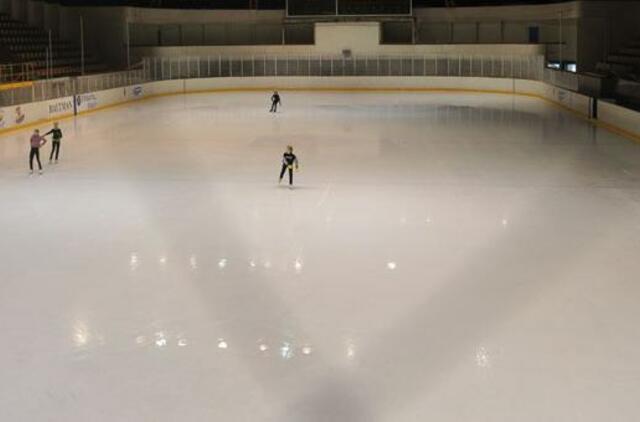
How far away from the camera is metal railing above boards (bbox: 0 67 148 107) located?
2714 centimetres

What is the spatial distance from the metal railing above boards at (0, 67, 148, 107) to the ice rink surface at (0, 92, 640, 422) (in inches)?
312

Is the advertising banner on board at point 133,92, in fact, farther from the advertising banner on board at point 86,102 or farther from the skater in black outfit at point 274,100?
the skater in black outfit at point 274,100

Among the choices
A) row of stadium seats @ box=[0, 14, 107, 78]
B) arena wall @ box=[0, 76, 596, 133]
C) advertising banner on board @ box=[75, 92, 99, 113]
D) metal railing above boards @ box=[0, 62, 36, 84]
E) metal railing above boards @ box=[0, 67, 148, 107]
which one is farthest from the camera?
row of stadium seats @ box=[0, 14, 107, 78]

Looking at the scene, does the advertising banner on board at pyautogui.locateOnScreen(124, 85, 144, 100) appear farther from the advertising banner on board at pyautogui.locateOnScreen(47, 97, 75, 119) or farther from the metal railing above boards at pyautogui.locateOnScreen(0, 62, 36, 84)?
the advertising banner on board at pyautogui.locateOnScreen(47, 97, 75, 119)

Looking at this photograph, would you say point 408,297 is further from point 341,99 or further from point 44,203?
point 341,99

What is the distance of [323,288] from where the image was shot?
965 cm

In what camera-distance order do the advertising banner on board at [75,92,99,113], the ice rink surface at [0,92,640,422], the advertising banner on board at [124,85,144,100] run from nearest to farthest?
the ice rink surface at [0,92,640,422], the advertising banner on board at [75,92,99,113], the advertising banner on board at [124,85,144,100]

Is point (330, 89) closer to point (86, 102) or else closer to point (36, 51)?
point (36, 51)

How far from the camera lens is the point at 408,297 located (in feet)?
30.5

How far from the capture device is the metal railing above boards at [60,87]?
89.0 ft

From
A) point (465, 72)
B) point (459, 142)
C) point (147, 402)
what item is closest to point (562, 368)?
point (147, 402)

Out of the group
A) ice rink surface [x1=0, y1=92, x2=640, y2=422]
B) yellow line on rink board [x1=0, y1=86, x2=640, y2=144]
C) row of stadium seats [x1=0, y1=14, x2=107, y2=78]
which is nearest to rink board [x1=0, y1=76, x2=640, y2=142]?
yellow line on rink board [x1=0, y1=86, x2=640, y2=144]

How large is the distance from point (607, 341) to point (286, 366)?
3068 millimetres

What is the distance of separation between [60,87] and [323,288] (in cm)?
2482
